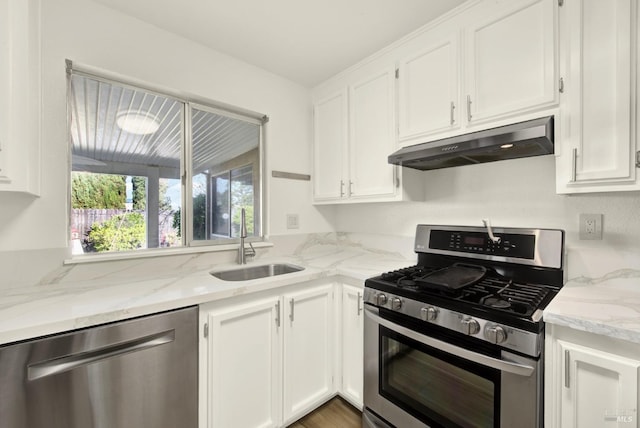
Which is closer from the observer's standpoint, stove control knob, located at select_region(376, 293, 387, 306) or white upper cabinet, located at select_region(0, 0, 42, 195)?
white upper cabinet, located at select_region(0, 0, 42, 195)

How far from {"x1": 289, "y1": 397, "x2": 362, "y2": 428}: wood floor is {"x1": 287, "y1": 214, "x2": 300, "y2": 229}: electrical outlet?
1317 millimetres

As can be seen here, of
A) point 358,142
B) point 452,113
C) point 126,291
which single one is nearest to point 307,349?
point 126,291

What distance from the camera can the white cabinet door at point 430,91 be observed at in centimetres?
156

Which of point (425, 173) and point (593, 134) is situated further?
→ point (425, 173)

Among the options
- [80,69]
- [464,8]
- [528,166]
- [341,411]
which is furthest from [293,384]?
[464,8]

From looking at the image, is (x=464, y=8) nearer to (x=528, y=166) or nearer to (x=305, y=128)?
(x=528, y=166)

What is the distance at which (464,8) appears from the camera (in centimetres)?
150

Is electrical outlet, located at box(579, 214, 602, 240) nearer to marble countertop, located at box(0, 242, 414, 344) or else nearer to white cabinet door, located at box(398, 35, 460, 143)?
white cabinet door, located at box(398, 35, 460, 143)

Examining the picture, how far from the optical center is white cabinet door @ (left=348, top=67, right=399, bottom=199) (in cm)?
187

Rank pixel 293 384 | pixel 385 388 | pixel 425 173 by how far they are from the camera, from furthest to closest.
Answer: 1. pixel 425 173
2. pixel 293 384
3. pixel 385 388

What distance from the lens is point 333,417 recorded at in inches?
68.1

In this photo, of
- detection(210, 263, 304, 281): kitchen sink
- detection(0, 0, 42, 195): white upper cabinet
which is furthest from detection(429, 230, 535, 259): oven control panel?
detection(0, 0, 42, 195): white upper cabinet

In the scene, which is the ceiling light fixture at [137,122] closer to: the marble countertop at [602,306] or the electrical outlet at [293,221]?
the electrical outlet at [293,221]

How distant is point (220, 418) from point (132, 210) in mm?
1279
